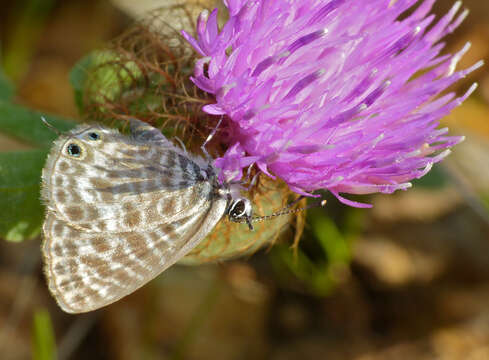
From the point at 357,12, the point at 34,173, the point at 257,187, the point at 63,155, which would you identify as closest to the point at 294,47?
the point at 357,12

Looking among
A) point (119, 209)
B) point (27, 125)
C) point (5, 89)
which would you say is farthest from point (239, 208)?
point (5, 89)

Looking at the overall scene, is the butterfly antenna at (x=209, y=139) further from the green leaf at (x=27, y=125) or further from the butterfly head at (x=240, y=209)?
the green leaf at (x=27, y=125)

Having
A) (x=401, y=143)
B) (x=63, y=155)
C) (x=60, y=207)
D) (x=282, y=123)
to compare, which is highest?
(x=401, y=143)

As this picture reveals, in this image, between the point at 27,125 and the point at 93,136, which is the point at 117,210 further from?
the point at 27,125

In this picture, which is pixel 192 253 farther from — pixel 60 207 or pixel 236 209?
pixel 60 207

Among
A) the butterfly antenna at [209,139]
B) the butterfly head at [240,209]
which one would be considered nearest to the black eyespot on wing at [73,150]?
the butterfly antenna at [209,139]

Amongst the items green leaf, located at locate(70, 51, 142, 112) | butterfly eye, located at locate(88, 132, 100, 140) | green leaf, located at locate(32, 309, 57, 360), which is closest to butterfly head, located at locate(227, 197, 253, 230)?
butterfly eye, located at locate(88, 132, 100, 140)

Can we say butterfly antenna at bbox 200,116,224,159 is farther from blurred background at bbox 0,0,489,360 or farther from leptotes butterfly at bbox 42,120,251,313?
blurred background at bbox 0,0,489,360
